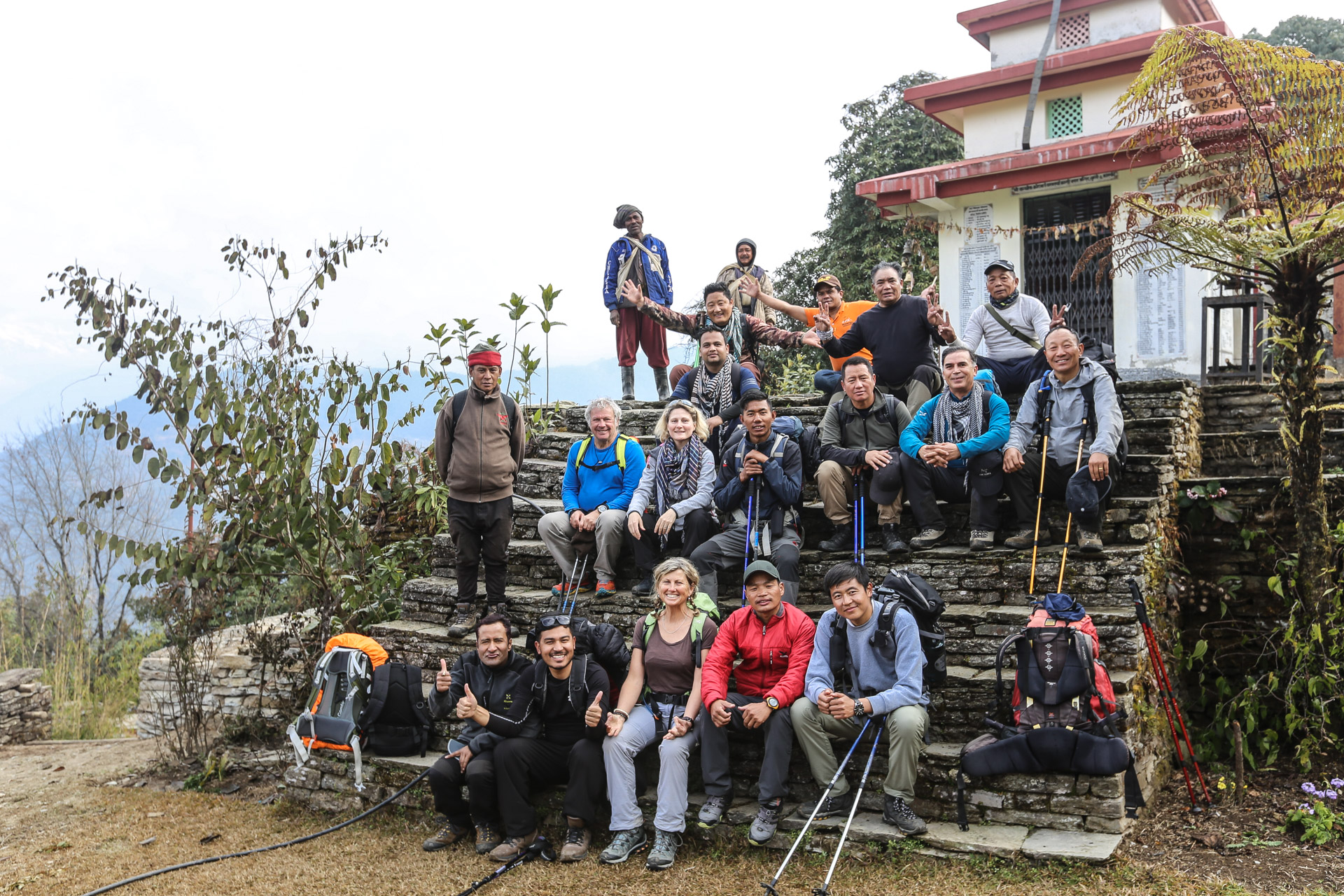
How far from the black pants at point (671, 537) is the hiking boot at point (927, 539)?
1.27 metres

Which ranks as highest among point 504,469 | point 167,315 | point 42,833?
point 167,315

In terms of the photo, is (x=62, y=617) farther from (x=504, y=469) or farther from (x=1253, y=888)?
(x=1253, y=888)

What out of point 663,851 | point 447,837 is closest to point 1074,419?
point 663,851

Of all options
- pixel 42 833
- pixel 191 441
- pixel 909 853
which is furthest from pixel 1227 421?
pixel 42 833

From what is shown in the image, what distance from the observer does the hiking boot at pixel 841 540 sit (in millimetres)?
6230

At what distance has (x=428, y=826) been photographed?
5.75 meters

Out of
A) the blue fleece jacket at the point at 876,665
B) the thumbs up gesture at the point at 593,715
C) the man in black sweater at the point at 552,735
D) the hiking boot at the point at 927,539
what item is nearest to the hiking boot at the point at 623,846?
the man in black sweater at the point at 552,735

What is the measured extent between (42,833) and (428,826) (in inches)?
113

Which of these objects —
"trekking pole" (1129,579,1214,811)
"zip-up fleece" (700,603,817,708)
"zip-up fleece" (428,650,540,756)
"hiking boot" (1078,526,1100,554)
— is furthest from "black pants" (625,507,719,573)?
"trekking pole" (1129,579,1214,811)

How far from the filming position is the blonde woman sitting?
16.2 feet

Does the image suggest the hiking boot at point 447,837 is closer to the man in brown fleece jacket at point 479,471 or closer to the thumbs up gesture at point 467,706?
the thumbs up gesture at point 467,706

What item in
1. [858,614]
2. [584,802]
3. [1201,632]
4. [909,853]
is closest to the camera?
[909,853]

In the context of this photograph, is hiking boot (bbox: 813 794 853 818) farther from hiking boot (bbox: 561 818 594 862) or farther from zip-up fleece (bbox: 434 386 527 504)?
zip-up fleece (bbox: 434 386 527 504)

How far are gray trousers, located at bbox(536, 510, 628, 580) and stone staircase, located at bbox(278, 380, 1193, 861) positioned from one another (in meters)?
0.23
